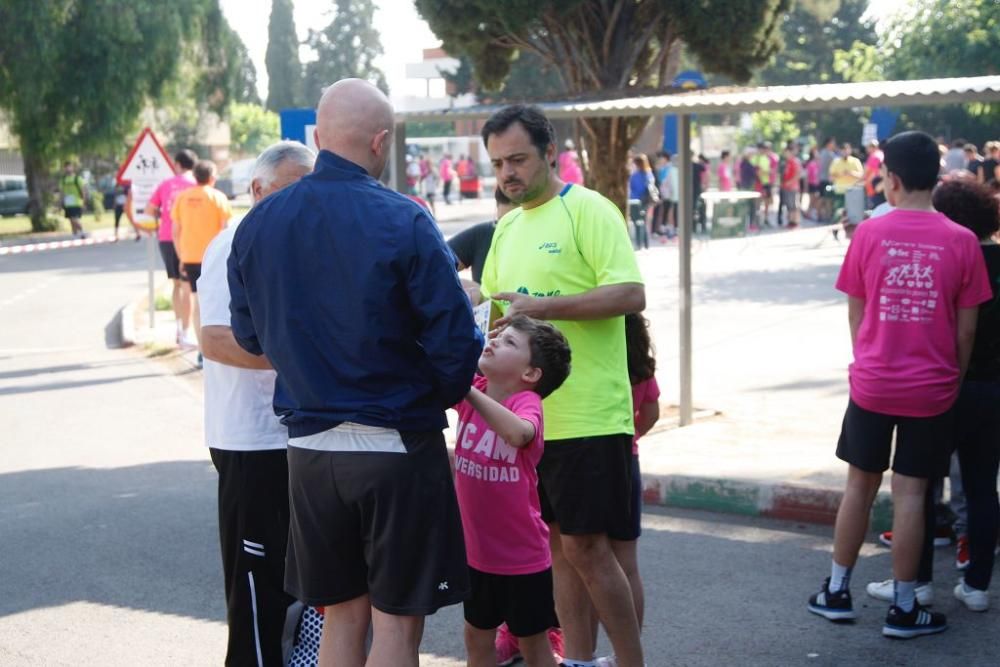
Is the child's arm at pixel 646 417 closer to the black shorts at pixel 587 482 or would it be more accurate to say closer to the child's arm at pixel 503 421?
the black shorts at pixel 587 482

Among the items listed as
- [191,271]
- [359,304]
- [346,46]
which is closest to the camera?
[359,304]

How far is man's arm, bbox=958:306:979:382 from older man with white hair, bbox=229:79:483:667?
252cm

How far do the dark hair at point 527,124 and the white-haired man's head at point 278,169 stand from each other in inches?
24.5

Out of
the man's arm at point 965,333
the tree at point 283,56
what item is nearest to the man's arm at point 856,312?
the man's arm at point 965,333

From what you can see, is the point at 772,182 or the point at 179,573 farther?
the point at 772,182

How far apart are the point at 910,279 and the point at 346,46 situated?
114 meters

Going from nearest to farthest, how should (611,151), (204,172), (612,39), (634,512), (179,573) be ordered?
(634,512)
(179,573)
(611,151)
(612,39)
(204,172)

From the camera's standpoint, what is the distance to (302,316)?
134 inches

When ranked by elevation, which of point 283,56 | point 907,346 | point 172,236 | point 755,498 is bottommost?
point 755,498

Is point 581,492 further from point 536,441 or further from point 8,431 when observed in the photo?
point 8,431

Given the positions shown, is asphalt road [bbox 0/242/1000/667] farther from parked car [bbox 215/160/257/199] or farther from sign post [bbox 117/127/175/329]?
parked car [bbox 215/160/257/199]

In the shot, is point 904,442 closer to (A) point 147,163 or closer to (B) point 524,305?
(B) point 524,305

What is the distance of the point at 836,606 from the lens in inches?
216

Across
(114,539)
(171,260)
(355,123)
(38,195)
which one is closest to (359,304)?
(355,123)
